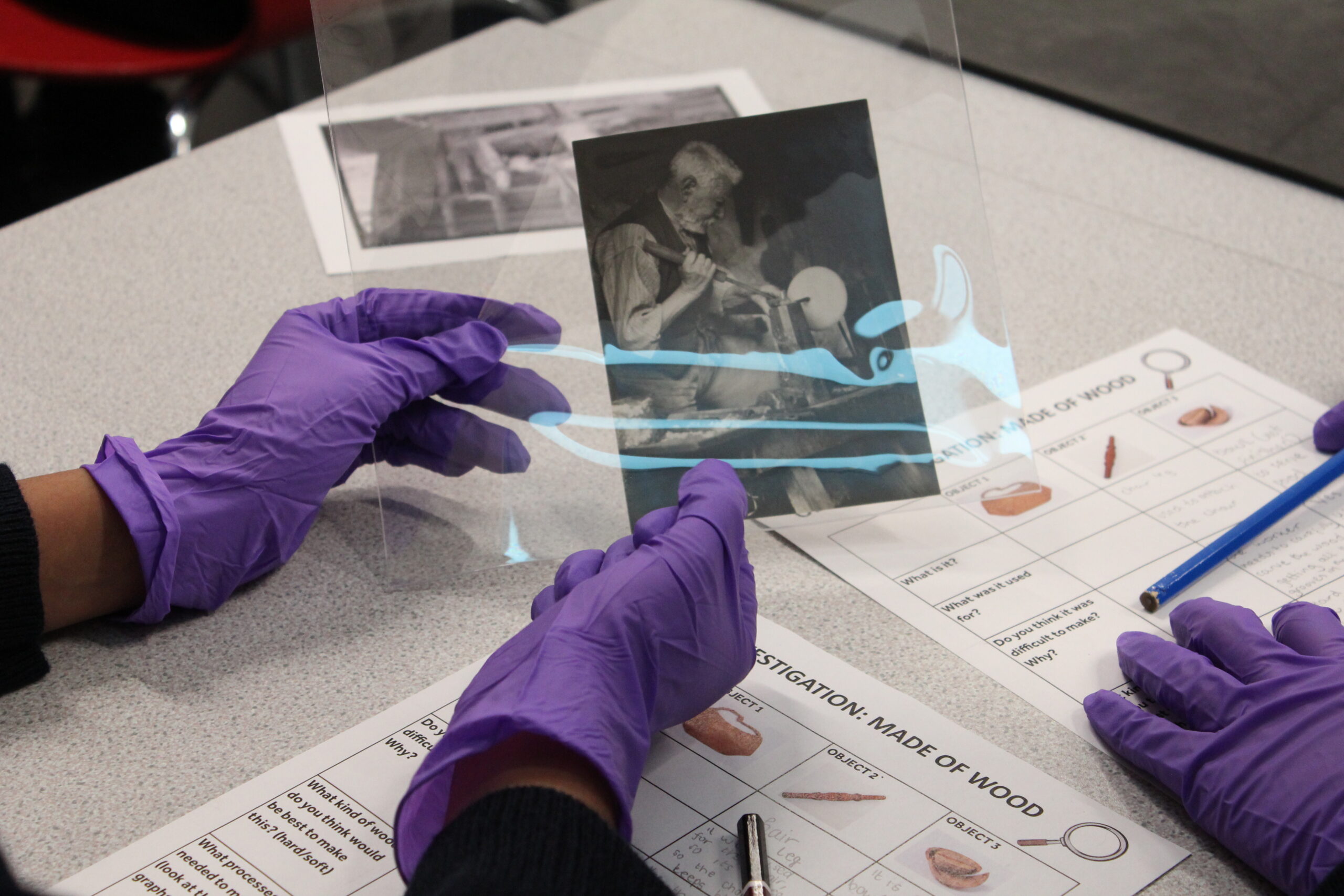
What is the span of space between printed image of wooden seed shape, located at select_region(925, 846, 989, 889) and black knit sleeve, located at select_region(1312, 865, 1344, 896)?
0.15 meters

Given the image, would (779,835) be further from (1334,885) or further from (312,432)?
(312,432)

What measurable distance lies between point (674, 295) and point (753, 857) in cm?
39

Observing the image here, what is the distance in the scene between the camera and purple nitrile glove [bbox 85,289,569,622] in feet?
2.40

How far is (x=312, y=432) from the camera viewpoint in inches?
30.1

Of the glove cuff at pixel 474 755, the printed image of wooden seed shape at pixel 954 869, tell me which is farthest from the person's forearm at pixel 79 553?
the printed image of wooden seed shape at pixel 954 869

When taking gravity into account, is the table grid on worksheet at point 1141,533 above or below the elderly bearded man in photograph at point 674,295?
below

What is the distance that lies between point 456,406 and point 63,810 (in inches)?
14.1

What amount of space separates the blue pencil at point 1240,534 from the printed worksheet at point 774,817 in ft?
0.59

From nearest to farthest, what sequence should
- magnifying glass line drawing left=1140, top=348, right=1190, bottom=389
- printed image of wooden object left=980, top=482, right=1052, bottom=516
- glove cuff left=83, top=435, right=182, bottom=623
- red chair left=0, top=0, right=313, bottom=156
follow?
glove cuff left=83, top=435, right=182, bottom=623 → printed image of wooden object left=980, top=482, right=1052, bottom=516 → magnifying glass line drawing left=1140, top=348, right=1190, bottom=389 → red chair left=0, top=0, right=313, bottom=156

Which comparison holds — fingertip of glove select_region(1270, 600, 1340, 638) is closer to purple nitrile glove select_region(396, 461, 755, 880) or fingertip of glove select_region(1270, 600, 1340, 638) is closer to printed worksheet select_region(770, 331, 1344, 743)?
printed worksheet select_region(770, 331, 1344, 743)

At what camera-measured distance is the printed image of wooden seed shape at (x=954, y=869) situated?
0.58 m

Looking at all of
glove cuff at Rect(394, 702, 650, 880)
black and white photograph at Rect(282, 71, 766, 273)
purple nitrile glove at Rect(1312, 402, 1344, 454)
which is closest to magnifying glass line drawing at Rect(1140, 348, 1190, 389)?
purple nitrile glove at Rect(1312, 402, 1344, 454)

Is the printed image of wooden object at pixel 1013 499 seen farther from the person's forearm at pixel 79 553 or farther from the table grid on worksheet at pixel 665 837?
the person's forearm at pixel 79 553

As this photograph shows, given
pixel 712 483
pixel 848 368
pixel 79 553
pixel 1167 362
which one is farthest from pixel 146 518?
pixel 1167 362
